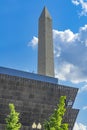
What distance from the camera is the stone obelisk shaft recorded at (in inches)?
3561

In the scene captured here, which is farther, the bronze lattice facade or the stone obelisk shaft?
the stone obelisk shaft

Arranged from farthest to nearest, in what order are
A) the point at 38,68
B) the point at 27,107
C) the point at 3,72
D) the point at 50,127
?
the point at 38,68 < the point at 3,72 < the point at 27,107 < the point at 50,127

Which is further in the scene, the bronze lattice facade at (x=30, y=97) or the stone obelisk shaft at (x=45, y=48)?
the stone obelisk shaft at (x=45, y=48)

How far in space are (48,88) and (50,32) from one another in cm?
2213

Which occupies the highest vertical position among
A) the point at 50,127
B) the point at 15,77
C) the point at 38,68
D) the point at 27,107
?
the point at 38,68

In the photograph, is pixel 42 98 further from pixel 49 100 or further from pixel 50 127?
pixel 50 127

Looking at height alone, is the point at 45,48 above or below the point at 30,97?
above

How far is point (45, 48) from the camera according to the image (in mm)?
91250

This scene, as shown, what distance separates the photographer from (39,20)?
315 feet

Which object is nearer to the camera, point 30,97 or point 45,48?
point 30,97

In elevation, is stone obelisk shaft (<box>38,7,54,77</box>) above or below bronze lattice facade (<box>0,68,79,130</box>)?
above

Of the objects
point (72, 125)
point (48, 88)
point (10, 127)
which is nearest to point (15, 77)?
point (48, 88)

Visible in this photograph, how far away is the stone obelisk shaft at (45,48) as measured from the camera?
90438 mm

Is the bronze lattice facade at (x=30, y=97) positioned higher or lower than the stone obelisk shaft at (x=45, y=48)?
lower
